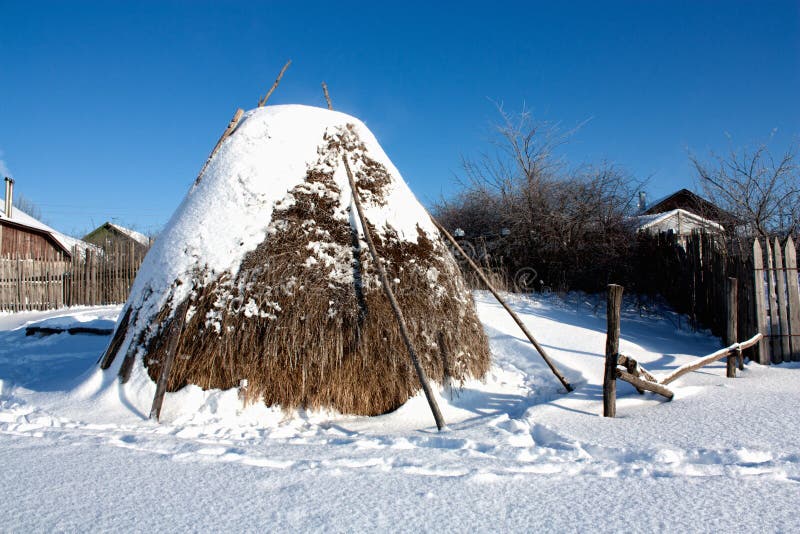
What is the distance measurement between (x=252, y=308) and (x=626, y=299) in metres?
9.25

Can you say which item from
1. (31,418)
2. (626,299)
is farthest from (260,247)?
(626,299)

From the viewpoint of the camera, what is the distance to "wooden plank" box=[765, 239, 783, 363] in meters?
6.76

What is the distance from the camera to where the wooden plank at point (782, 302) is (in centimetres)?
672

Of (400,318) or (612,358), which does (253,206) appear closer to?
(400,318)

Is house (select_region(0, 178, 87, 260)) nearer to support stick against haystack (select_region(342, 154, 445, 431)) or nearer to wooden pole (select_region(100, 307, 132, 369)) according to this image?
wooden pole (select_region(100, 307, 132, 369))

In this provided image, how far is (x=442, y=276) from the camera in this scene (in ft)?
17.7

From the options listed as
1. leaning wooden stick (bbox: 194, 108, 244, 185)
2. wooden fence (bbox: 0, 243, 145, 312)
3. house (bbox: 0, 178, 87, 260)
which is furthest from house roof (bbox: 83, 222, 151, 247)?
leaning wooden stick (bbox: 194, 108, 244, 185)

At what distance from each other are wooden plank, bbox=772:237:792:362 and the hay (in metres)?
4.55

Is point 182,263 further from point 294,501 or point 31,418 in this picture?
point 294,501

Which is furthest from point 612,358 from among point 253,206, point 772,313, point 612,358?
point 772,313

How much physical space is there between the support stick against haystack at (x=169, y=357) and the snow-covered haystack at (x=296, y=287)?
0.26 ft

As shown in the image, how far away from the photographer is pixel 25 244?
2317 centimetres

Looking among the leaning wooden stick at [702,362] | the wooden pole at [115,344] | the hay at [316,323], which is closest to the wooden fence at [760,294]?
the leaning wooden stick at [702,362]

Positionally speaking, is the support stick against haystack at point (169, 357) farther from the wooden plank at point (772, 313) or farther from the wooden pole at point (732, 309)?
the wooden plank at point (772, 313)
